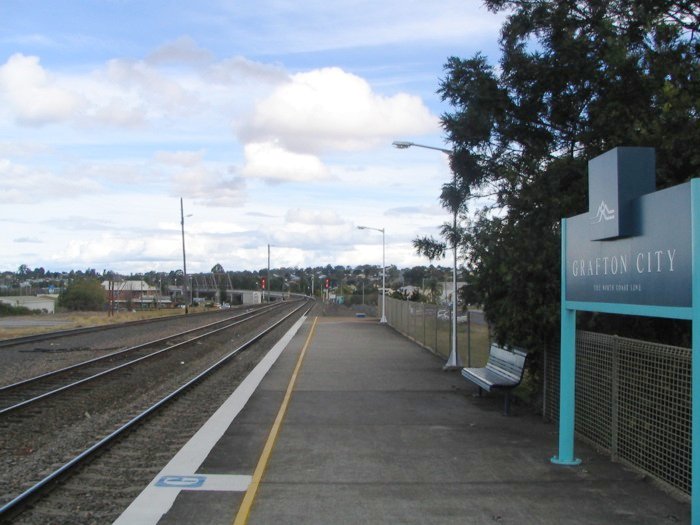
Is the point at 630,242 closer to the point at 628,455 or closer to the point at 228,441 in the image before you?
the point at 628,455

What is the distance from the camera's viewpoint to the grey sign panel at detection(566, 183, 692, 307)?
5133mm

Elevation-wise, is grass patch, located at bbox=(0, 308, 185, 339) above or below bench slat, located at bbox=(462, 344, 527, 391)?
below

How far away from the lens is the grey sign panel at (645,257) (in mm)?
5133

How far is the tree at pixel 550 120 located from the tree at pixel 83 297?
333 feet

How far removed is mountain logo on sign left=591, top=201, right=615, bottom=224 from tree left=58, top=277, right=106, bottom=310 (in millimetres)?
107031

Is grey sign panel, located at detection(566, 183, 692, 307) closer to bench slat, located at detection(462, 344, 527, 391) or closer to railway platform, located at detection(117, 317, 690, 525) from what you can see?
railway platform, located at detection(117, 317, 690, 525)

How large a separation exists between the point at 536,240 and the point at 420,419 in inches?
113

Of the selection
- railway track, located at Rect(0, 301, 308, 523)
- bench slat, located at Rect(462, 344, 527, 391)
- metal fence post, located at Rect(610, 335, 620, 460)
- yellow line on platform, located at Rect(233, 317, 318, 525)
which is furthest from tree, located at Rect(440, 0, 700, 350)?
railway track, located at Rect(0, 301, 308, 523)

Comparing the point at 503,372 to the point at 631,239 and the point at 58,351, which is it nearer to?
the point at 631,239

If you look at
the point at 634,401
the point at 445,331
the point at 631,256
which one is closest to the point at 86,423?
the point at 634,401

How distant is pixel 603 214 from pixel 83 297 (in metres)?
109

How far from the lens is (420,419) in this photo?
392 inches

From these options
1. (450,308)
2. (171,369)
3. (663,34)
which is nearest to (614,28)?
(663,34)

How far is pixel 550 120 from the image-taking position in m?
12.2
